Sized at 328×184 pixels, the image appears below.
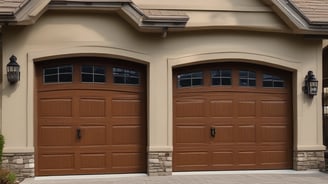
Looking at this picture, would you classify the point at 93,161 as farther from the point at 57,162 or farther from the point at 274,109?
the point at 274,109

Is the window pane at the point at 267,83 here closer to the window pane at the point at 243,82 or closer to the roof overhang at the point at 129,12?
the window pane at the point at 243,82

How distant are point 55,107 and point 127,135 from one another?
6.23 ft

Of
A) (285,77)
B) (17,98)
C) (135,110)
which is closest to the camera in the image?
(17,98)

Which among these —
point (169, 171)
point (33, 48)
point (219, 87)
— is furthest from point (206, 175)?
point (33, 48)

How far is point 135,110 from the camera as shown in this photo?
43.3 feet

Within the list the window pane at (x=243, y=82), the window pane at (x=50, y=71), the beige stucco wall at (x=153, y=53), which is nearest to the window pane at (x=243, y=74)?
the window pane at (x=243, y=82)

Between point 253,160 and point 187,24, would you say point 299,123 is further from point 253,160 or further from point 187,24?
point 187,24

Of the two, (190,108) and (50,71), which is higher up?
(50,71)

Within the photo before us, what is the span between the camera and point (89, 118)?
508 inches

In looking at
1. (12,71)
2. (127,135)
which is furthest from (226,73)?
(12,71)

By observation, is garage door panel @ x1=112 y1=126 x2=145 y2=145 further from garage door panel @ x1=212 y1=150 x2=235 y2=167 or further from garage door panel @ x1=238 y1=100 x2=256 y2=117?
garage door panel @ x1=238 y1=100 x2=256 y2=117

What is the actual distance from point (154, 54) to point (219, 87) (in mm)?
1976

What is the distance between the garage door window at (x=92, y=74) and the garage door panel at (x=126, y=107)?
0.65m

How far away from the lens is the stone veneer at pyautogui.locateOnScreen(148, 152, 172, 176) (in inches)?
508
